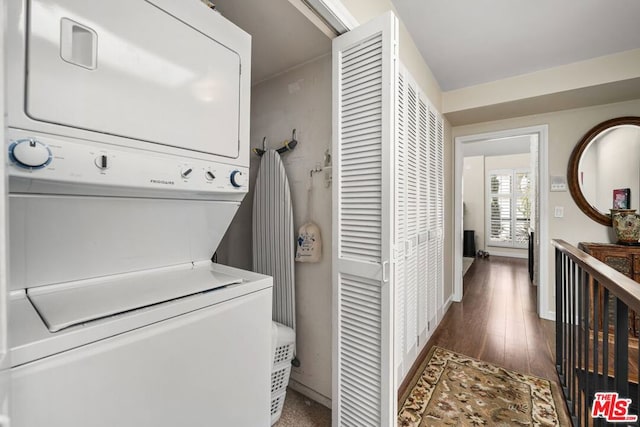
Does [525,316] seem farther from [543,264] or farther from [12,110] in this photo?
[12,110]

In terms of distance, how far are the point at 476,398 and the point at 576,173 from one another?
8.78ft

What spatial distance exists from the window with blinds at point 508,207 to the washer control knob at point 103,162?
26.4 ft

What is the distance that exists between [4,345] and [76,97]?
58cm

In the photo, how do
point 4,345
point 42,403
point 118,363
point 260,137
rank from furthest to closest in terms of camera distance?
1. point 260,137
2. point 118,363
3. point 42,403
4. point 4,345

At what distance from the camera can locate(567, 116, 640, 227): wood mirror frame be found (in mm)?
2908

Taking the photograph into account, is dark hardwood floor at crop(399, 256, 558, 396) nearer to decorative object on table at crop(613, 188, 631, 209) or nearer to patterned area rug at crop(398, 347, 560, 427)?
patterned area rug at crop(398, 347, 560, 427)

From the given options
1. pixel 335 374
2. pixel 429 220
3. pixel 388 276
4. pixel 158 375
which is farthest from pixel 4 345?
pixel 429 220

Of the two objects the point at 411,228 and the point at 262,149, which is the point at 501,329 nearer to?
the point at 411,228

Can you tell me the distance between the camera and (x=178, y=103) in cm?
91

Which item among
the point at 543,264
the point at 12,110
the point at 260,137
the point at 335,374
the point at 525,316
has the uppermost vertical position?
the point at 260,137

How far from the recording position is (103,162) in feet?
2.42

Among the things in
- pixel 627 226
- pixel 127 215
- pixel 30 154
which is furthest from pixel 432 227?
pixel 30 154

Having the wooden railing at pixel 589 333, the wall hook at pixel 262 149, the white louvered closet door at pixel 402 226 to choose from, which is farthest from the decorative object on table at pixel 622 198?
the wall hook at pixel 262 149

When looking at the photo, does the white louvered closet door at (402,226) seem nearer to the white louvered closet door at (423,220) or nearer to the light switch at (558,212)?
the white louvered closet door at (423,220)
